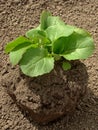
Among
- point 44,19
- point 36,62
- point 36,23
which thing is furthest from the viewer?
point 36,23

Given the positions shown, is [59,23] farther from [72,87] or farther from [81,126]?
[81,126]

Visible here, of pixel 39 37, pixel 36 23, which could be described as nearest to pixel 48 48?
pixel 39 37

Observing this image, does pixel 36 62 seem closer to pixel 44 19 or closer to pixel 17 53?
pixel 17 53

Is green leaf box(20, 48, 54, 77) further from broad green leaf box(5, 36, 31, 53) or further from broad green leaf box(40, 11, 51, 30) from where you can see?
broad green leaf box(40, 11, 51, 30)

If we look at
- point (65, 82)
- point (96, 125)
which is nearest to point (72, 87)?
point (65, 82)

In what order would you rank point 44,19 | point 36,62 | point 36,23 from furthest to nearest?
point 36,23 < point 44,19 < point 36,62

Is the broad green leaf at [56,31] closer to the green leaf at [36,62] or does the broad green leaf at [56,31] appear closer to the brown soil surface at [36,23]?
the green leaf at [36,62]

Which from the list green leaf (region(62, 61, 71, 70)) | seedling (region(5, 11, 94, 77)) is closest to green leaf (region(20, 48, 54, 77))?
seedling (region(5, 11, 94, 77))
